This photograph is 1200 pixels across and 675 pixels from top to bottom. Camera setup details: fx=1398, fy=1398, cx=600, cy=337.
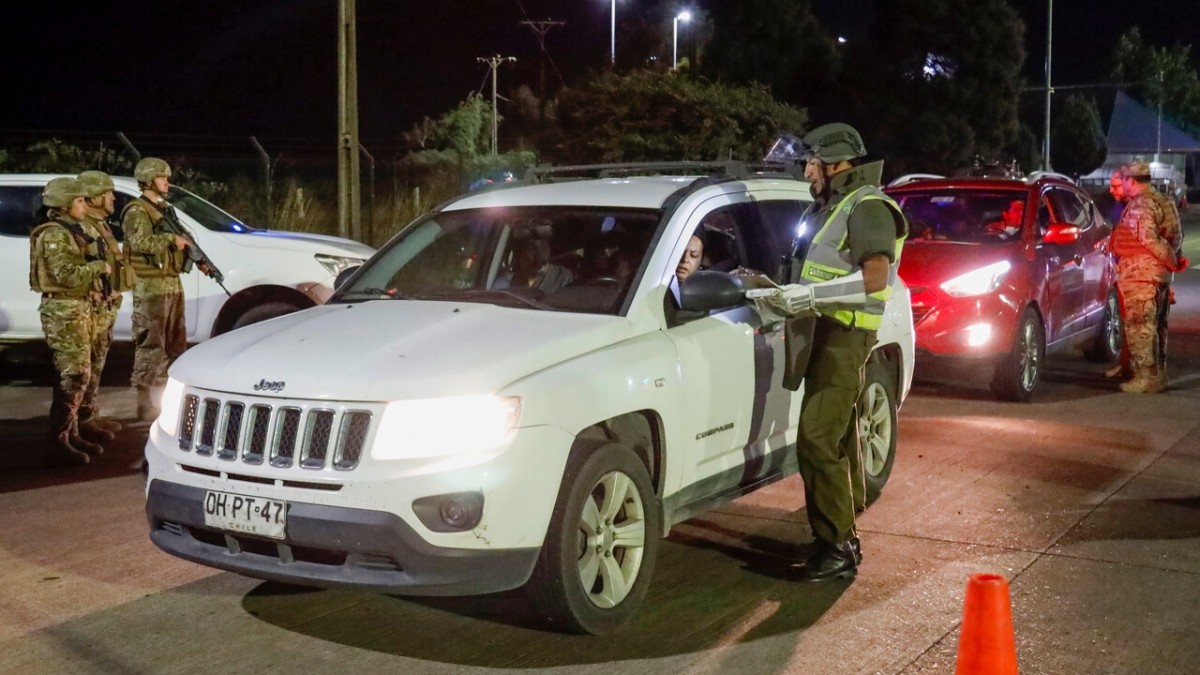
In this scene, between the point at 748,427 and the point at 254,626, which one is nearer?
the point at 254,626

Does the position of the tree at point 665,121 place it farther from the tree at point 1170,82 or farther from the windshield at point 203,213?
the tree at point 1170,82

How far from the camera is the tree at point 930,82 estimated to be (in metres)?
45.6

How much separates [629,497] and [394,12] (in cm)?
7928

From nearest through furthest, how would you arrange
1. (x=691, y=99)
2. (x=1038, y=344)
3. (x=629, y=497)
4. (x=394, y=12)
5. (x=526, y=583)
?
1. (x=526, y=583)
2. (x=629, y=497)
3. (x=1038, y=344)
4. (x=691, y=99)
5. (x=394, y=12)

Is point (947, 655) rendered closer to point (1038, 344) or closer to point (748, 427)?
point (748, 427)

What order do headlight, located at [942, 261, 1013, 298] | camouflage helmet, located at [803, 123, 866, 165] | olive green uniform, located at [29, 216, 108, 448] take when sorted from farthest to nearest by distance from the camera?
headlight, located at [942, 261, 1013, 298], olive green uniform, located at [29, 216, 108, 448], camouflage helmet, located at [803, 123, 866, 165]

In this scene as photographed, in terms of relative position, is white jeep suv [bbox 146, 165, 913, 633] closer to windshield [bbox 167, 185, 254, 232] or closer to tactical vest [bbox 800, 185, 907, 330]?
tactical vest [bbox 800, 185, 907, 330]

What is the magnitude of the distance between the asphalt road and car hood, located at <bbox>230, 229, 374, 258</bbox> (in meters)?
3.14

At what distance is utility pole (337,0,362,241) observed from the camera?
48.6 ft

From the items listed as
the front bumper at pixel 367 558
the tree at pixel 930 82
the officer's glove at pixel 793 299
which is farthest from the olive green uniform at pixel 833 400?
the tree at pixel 930 82

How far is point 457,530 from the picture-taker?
4.56 meters

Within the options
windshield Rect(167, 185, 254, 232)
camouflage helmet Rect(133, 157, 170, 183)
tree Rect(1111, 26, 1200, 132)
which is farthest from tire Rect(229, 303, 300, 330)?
tree Rect(1111, 26, 1200, 132)

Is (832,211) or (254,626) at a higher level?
(832,211)

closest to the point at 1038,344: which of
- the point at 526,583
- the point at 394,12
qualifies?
the point at 526,583
